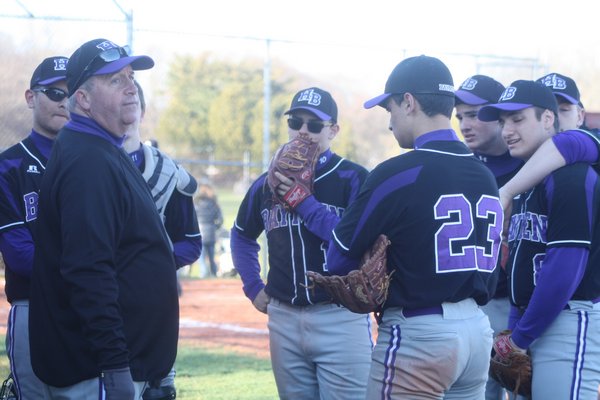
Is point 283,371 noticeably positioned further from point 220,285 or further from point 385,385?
point 220,285

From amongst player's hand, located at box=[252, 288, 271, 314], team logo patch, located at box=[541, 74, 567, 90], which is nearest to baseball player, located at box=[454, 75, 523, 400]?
team logo patch, located at box=[541, 74, 567, 90]

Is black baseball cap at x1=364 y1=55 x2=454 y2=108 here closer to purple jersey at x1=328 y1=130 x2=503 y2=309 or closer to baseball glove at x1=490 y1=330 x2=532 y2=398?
purple jersey at x1=328 y1=130 x2=503 y2=309

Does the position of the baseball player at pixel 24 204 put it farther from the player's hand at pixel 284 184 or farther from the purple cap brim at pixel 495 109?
the purple cap brim at pixel 495 109

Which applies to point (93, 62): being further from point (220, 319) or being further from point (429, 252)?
point (220, 319)

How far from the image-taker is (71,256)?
2.87 metres

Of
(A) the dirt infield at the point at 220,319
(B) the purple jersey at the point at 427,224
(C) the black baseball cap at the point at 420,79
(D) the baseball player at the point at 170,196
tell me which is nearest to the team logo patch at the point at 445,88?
(C) the black baseball cap at the point at 420,79

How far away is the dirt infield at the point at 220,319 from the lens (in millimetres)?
9625

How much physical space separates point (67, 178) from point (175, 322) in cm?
72

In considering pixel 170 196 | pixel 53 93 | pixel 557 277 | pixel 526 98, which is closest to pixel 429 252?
pixel 557 277

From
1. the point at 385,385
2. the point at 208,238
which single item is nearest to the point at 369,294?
the point at 385,385

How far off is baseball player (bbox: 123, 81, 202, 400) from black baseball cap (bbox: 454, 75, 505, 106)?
1738mm

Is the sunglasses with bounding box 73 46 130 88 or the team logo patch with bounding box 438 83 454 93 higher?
the sunglasses with bounding box 73 46 130 88

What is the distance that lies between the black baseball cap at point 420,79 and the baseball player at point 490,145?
133 cm

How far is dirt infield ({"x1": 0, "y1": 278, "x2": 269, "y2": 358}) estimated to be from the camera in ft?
31.6
